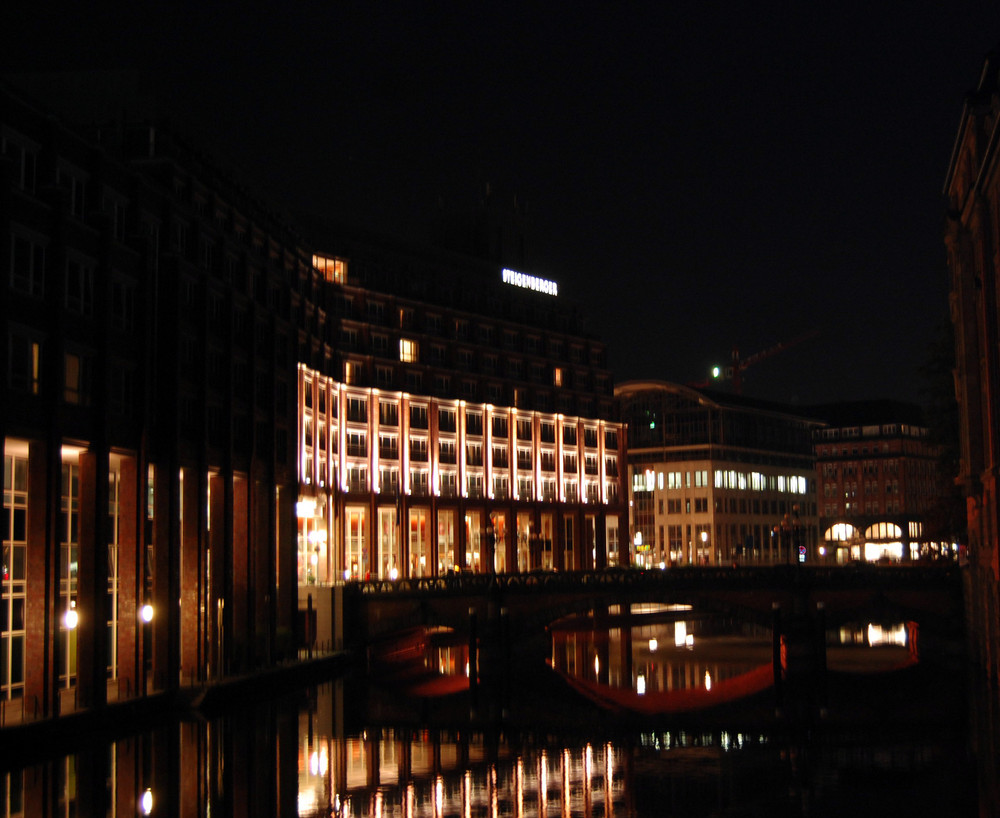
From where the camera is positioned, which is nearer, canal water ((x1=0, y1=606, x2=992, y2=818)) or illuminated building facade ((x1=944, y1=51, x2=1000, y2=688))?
canal water ((x1=0, y1=606, x2=992, y2=818))

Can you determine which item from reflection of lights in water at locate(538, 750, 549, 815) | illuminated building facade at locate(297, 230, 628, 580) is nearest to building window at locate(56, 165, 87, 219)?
reflection of lights in water at locate(538, 750, 549, 815)

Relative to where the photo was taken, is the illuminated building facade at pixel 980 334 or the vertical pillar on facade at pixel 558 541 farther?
the vertical pillar on facade at pixel 558 541

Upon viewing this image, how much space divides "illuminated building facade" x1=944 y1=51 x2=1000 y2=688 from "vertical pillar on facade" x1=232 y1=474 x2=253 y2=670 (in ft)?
142

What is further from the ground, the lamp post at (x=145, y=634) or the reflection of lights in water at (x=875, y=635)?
the lamp post at (x=145, y=634)

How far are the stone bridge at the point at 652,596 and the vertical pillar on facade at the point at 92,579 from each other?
116 ft

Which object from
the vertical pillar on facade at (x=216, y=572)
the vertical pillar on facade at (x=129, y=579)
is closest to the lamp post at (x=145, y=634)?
the vertical pillar on facade at (x=129, y=579)

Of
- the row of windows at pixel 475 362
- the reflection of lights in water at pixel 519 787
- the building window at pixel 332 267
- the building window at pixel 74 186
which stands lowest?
the reflection of lights in water at pixel 519 787

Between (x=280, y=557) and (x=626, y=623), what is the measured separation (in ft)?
222

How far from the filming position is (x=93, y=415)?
6172 cm

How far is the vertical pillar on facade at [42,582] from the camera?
2222 inches

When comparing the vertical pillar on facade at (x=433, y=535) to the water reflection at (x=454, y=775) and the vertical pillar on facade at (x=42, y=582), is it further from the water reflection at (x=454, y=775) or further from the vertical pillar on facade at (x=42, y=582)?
the vertical pillar on facade at (x=42, y=582)

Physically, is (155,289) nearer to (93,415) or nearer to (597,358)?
(93,415)

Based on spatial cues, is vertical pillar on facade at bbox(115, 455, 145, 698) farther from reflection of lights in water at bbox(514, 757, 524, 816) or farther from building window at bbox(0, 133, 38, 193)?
reflection of lights in water at bbox(514, 757, 524, 816)

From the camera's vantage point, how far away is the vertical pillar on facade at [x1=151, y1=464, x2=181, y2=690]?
67.6 metres
